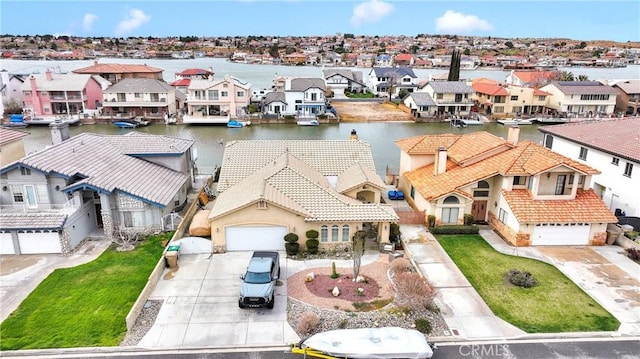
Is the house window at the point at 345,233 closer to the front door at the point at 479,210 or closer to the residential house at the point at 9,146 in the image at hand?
Answer: the front door at the point at 479,210

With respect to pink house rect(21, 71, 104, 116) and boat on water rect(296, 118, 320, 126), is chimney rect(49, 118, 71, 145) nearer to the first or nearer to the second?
boat on water rect(296, 118, 320, 126)

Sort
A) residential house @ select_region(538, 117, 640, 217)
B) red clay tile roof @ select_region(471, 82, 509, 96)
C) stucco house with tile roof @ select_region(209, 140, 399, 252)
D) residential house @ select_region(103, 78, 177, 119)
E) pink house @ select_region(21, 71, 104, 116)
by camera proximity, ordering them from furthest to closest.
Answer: red clay tile roof @ select_region(471, 82, 509, 96), residential house @ select_region(103, 78, 177, 119), pink house @ select_region(21, 71, 104, 116), residential house @ select_region(538, 117, 640, 217), stucco house with tile roof @ select_region(209, 140, 399, 252)

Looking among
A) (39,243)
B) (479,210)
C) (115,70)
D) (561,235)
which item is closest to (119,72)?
(115,70)

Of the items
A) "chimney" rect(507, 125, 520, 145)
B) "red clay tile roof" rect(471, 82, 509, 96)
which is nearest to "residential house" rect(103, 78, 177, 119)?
"chimney" rect(507, 125, 520, 145)

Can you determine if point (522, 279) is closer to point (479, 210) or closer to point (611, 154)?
point (479, 210)

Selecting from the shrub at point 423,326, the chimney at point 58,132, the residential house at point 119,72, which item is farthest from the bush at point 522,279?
the residential house at point 119,72

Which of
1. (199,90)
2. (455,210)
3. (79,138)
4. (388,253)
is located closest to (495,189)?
(455,210)

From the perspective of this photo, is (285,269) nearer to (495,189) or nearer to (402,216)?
(402,216)
